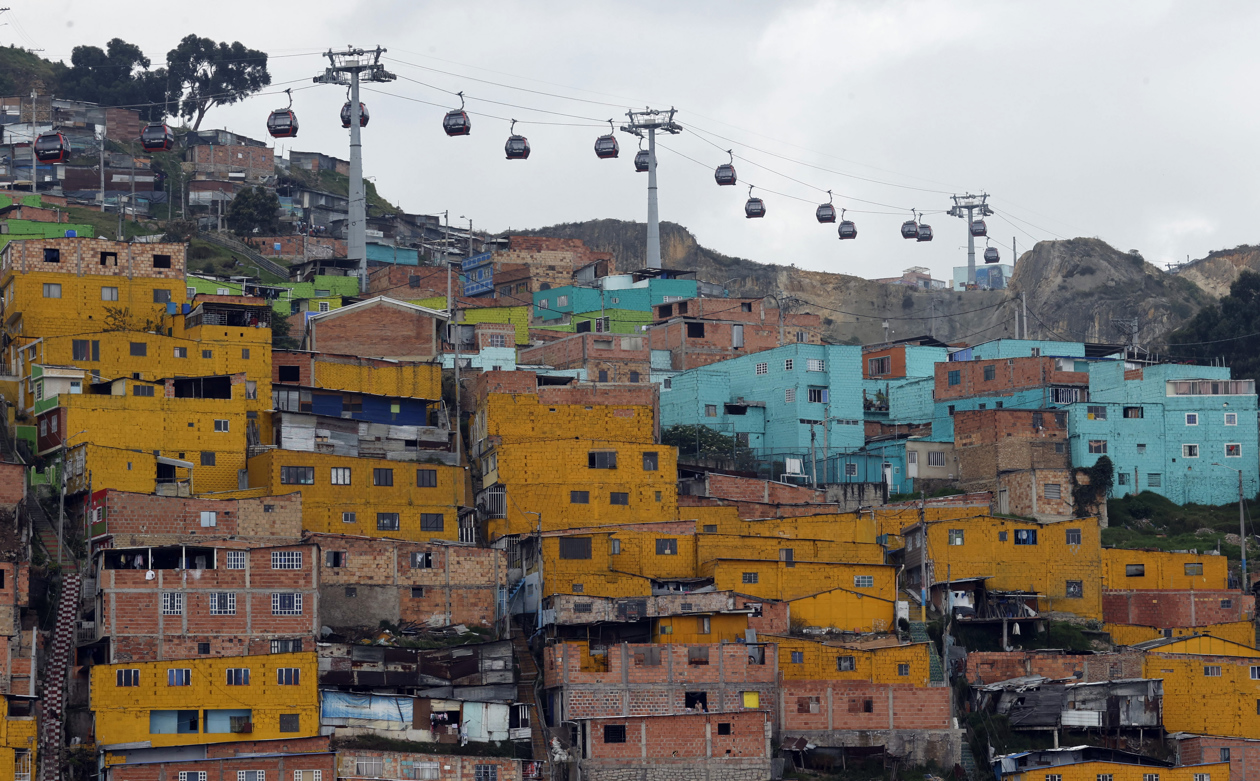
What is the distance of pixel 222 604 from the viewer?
44125 mm

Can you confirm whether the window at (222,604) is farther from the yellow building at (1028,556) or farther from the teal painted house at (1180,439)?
the teal painted house at (1180,439)

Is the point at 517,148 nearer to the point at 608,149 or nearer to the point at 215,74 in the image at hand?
the point at 608,149

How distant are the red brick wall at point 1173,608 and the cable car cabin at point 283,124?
38.8m

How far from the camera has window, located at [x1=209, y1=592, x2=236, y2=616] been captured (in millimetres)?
44062

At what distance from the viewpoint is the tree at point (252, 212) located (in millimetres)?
94812

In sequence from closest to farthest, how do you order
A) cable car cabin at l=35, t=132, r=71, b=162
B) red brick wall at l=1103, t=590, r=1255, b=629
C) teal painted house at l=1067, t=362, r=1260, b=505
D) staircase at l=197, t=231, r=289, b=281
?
1. red brick wall at l=1103, t=590, r=1255, b=629
2. teal painted house at l=1067, t=362, r=1260, b=505
3. cable car cabin at l=35, t=132, r=71, b=162
4. staircase at l=197, t=231, r=289, b=281

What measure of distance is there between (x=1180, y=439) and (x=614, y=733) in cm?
2855

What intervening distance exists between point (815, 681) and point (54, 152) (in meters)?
41.0

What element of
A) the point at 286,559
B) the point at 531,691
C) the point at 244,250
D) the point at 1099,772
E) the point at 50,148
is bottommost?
the point at 1099,772

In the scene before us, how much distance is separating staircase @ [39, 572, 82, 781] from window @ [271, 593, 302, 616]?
4.88 m

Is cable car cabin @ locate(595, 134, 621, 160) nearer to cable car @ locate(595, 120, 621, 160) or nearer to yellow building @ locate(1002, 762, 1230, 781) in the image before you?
cable car @ locate(595, 120, 621, 160)

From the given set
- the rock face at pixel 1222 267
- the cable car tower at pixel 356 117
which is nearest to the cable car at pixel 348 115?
the cable car tower at pixel 356 117

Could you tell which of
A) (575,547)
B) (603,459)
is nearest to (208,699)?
(575,547)

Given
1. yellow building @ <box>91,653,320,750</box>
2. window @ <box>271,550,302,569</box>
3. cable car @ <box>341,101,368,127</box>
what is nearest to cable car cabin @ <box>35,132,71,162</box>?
cable car @ <box>341,101,368,127</box>
